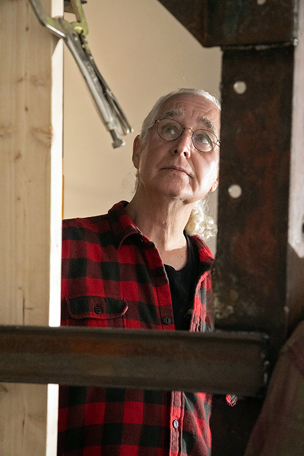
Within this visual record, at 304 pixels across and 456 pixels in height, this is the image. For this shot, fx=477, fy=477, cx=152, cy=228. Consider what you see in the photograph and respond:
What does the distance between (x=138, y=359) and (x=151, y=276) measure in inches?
32.7

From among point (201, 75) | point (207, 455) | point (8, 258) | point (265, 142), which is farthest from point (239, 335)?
point (201, 75)

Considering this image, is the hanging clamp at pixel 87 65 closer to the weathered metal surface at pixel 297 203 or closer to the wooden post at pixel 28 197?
the wooden post at pixel 28 197

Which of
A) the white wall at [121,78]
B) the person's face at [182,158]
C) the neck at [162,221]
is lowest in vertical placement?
the neck at [162,221]

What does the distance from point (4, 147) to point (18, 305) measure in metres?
0.22

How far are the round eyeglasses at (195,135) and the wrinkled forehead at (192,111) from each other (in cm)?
2

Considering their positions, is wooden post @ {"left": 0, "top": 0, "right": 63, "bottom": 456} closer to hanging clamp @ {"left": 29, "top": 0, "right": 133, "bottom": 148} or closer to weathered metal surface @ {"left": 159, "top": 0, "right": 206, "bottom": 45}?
hanging clamp @ {"left": 29, "top": 0, "right": 133, "bottom": 148}

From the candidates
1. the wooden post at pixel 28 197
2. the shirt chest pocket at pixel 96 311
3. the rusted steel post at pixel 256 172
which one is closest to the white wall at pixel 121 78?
the shirt chest pocket at pixel 96 311

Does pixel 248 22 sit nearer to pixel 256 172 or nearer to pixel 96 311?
pixel 256 172

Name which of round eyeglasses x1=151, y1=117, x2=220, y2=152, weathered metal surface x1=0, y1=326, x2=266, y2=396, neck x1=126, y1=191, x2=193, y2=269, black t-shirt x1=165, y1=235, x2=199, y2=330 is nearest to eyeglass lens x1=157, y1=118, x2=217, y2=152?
round eyeglasses x1=151, y1=117, x2=220, y2=152

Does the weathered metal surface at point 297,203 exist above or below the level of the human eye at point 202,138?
below

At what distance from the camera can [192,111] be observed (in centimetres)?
157

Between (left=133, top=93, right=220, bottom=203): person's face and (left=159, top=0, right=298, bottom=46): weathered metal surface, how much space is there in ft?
2.91

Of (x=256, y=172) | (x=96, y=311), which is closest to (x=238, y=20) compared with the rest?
(x=256, y=172)

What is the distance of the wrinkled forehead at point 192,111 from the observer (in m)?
A: 1.56
